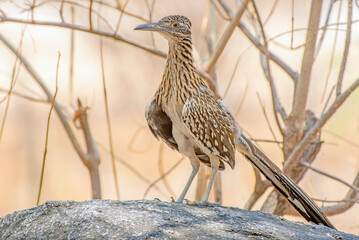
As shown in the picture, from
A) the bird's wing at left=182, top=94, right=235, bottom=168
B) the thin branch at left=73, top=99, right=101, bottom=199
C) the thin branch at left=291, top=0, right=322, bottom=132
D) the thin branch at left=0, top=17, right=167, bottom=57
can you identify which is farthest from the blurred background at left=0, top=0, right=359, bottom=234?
the bird's wing at left=182, top=94, right=235, bottom=168

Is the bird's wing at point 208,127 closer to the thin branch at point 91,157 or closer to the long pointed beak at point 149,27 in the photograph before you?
the long pointed beak at point 149,27

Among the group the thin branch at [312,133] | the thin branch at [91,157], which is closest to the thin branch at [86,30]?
the thin branch at [91,157]

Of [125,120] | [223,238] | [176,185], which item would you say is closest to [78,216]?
[223,238]

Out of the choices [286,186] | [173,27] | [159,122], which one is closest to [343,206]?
[286,186]

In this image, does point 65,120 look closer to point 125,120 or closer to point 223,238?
point 223,238

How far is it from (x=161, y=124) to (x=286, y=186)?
3.99ft

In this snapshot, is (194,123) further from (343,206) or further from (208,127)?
(343,206)

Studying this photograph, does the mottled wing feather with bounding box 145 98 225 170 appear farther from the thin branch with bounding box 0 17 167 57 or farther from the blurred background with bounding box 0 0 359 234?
the blurred background with bounding box 0 0 359 234

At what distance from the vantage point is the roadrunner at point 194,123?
4523 millimetres

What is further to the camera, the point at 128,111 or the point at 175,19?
the point at 128,111

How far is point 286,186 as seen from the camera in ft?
15.4

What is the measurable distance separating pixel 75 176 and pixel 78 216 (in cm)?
740

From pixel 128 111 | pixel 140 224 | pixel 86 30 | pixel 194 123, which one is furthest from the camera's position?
pixel 128 111

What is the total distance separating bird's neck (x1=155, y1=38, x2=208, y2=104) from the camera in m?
4.64
